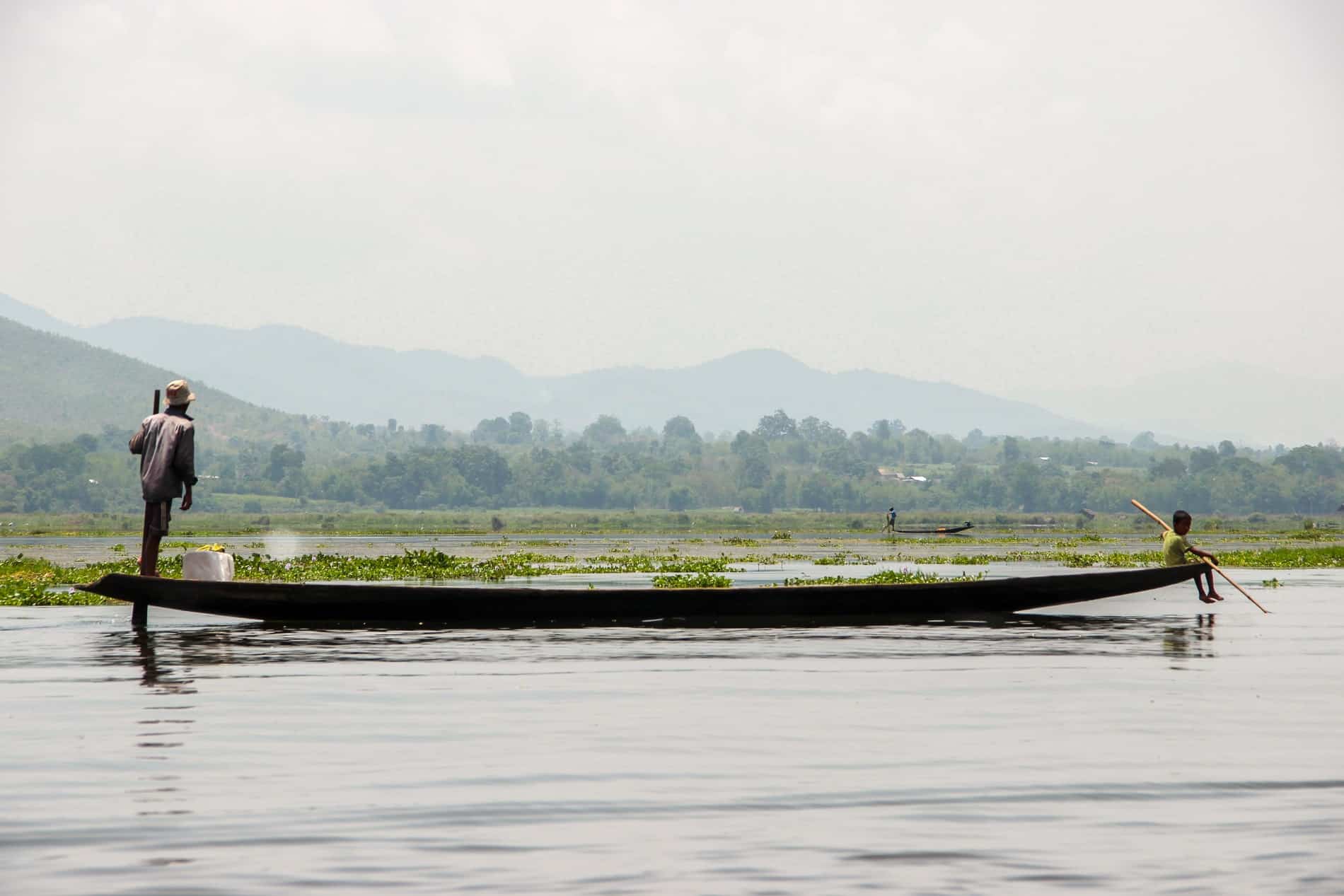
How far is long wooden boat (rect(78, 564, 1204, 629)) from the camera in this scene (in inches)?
815

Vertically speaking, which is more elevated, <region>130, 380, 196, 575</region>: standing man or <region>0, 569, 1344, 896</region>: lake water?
<region>130, 380, 196, 575</region>: standing man


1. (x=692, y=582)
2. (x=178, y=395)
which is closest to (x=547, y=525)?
(x=692, y=582)

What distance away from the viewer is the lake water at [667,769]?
8344 mm

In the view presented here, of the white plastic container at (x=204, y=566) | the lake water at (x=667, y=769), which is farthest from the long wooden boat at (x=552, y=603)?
the lake water at (x=667, y=769)

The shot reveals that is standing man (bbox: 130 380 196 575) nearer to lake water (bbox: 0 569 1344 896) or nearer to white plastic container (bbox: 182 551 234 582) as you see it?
white plastic container (bbox: 182 551 234 582)

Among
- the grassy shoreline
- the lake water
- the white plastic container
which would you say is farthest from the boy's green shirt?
the grassy shoreline

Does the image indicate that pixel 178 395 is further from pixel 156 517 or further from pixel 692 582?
pixel 692 582

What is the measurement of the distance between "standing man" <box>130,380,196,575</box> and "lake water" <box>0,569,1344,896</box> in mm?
1901

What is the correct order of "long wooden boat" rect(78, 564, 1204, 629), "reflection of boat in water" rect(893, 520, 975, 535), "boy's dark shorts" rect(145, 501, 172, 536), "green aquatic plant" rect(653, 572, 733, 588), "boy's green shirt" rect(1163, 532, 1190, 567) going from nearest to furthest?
"boy's dark shorts" rect(145, 501, 172, 536) < "long wooden boat" rect(78, 564, 1204, 629) < "boy's green shirt" rect(1163, 532, 1190, 567) < "green aquatic plant" rect(653, 572, 733, 588) < "reflection of boat in water" rect(893, 520, 975, 535)

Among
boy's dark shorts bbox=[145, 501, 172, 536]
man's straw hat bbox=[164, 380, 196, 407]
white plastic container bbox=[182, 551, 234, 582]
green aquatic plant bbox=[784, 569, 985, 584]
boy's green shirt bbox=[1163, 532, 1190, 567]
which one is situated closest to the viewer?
man's straw hat bbox=[164, 380, 196, 407]

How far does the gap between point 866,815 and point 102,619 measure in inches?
694

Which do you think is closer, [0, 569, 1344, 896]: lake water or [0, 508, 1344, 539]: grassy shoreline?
[0, 569, 1344, 896]: lake water

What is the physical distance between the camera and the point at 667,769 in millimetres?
11203

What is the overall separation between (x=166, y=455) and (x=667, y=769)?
10.2 m
